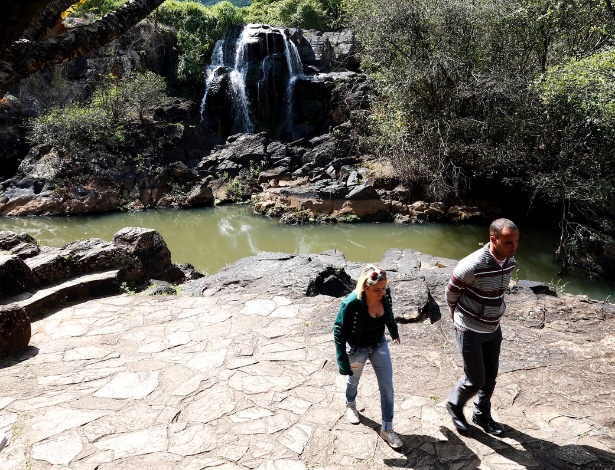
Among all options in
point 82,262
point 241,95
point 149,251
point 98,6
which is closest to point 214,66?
point 241,95

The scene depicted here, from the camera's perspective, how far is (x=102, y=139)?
1830 centimetres

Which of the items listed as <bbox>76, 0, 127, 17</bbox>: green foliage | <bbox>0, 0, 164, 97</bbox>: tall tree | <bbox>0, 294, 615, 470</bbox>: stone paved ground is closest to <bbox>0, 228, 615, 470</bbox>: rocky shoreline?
<bbox>0, 294, 615, 470</bbox>: stone paved ground

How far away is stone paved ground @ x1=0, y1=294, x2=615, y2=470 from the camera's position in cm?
301

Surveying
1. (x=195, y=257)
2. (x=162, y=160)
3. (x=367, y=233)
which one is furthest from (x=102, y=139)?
(x=367, y=233)

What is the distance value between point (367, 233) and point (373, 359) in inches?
441

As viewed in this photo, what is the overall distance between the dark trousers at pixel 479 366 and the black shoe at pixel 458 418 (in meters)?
0.04

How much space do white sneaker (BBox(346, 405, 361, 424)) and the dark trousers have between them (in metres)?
0.73

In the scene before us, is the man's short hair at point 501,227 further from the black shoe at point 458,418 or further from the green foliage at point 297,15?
the green foliage at point 297,15

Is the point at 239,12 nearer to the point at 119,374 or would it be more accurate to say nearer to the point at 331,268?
the point at 331,268

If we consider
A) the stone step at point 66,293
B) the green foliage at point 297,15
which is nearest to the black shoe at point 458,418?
the stone step at point 66,293

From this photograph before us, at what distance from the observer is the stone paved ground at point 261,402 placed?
3014mm

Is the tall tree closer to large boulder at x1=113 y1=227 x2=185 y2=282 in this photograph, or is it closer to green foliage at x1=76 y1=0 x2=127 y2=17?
large boulder at x1=113 y1=227 x2=185 y2=282

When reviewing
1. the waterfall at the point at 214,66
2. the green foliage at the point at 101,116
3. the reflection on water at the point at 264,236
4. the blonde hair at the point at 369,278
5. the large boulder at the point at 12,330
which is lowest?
the reflection on water at the point at 264,236

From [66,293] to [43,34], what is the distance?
182 inches
